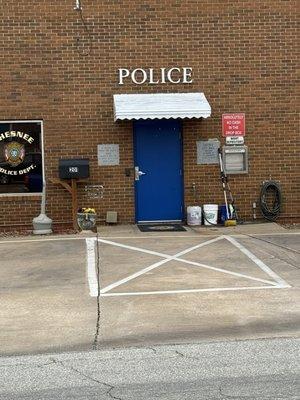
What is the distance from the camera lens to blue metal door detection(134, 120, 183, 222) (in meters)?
14.1

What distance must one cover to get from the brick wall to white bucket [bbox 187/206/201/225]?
13.1 inches

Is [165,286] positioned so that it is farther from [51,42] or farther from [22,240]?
[51,42]

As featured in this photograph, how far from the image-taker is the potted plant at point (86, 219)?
1329 cm

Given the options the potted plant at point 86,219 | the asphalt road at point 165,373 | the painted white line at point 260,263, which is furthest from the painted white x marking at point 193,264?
Answer: the asphalt road at point 165,373

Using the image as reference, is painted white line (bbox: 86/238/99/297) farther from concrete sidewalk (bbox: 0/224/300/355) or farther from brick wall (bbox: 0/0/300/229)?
brick wall (bbox: 0/0/300/229)

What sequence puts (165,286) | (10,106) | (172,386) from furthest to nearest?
1. (10,106)
2. (165,286)
3. (172,386)

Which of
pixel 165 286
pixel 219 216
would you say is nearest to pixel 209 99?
pixel 219 216

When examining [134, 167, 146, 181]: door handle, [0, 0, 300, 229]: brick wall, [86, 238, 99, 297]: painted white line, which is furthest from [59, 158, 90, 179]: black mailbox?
[86, 238, 99, 297]: painted white line

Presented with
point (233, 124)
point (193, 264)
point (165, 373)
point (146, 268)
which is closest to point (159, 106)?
point (233, 124)

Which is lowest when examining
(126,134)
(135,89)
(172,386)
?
(172,386)

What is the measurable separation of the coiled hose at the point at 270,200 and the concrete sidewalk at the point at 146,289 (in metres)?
1.37

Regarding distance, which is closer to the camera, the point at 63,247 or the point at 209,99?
the point at 63,247

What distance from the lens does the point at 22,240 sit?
40.9ft

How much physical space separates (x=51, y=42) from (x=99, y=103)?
5.51 ft
